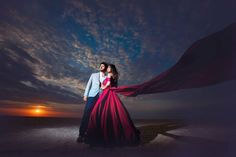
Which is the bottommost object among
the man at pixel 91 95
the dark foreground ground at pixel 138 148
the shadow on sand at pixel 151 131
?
the dark foreground ground at pixel 138 148

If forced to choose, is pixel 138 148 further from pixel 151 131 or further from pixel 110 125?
pixel 151 131

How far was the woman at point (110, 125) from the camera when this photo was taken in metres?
2.61

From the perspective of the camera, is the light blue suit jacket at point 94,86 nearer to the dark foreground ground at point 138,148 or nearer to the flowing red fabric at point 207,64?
the dark foreground ground at point 138,148

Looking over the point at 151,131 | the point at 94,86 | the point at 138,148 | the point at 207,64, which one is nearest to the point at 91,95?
the point at 94,86

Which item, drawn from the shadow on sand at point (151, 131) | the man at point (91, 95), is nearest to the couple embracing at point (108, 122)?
the man at point (91, 95)

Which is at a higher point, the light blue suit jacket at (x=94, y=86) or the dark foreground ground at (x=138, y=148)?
the light blue suit jacket at (x=94, y=86)

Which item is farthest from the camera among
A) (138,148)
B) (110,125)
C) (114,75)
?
(114,75)

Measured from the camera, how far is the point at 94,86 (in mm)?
3010

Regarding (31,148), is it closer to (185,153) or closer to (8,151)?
(8,151)

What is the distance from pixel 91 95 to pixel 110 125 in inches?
21.0

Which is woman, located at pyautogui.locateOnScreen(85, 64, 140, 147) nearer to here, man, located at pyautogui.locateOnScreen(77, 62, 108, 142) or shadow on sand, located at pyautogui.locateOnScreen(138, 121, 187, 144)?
man, located at pyautogui.locateOnScreen(77, 62, 108, 142)

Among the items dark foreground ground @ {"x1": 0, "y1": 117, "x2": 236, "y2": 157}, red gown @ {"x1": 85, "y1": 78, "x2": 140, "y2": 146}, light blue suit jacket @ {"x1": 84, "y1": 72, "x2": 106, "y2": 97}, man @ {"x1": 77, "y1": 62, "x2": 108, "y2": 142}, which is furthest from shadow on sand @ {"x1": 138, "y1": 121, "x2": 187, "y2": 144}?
light blue suit jacket @ {"x1": 84, "y1": 72, "x2": 106, "y2": 97}

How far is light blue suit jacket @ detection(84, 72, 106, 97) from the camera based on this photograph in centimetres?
299

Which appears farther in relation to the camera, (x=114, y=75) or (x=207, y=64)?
(x=114, y=75)
